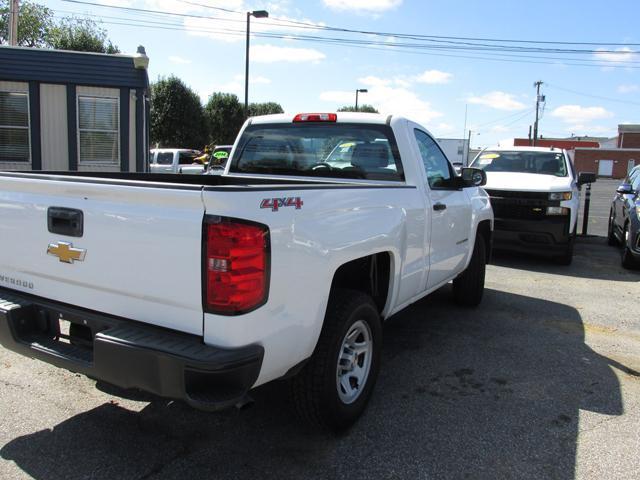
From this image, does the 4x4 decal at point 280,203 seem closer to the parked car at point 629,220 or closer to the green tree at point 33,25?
the parked car at point 629,220

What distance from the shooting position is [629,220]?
8.02m

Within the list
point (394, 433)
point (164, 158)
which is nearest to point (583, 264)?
point (394, 433)

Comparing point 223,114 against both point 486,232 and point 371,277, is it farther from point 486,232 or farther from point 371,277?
point 371,277

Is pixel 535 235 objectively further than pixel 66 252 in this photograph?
Yes

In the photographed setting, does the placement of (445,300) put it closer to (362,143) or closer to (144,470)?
(362,143)

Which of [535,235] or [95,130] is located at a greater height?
[95,130]

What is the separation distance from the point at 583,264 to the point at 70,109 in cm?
1141

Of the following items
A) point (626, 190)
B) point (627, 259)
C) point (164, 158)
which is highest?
point (164, 158)

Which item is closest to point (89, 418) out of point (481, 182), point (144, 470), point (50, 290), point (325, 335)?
point (144, 470)

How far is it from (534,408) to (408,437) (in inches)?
38.3

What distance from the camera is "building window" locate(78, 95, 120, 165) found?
12.9 metres

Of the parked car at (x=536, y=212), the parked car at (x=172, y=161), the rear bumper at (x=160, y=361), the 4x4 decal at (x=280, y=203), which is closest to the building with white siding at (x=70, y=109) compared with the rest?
the parked car at (x=172, y=161)

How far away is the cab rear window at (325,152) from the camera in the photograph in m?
4.05

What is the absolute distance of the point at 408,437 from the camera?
3074 mm
